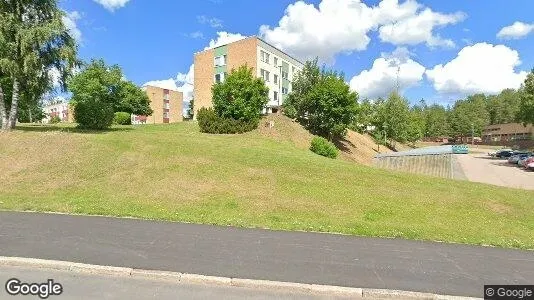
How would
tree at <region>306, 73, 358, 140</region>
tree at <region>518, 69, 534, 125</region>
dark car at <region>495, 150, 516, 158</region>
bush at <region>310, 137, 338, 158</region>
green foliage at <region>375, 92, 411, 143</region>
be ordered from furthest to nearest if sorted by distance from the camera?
green foliage at <region>375, 92, 411, 143</region> → dark car at <region>495, 150, 516, 158</region> → tree at <region>518, 69, 534, 125</region> → tree at <region>306, 73, 358, 140</region> → bush at <region>310, 137, 338, 158</region>

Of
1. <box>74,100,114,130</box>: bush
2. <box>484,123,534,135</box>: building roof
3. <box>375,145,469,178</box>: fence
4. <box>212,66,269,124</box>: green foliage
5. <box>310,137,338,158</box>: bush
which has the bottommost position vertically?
<box>375,145,469,178</box>: fence

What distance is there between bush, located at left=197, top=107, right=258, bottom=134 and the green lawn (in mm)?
12999

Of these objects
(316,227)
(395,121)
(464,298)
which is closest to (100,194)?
(316,227)

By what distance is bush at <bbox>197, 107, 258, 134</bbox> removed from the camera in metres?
35.6

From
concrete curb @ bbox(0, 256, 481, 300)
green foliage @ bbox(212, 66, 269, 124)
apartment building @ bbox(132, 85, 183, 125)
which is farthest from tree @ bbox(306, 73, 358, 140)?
apartment building @ bbox(132, 85, 183, 125)

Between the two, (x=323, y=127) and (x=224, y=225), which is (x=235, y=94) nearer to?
(x=323, y=127)

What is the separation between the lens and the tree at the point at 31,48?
20875 millimetres

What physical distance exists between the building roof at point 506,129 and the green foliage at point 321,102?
7019 centimetres

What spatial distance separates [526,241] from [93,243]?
465 inches

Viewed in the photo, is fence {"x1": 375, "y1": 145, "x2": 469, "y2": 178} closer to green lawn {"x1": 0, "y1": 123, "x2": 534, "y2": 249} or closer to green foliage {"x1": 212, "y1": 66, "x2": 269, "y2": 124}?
green lawn {"x1": 0, "y1": 123, "x2": 534, "y2": 249}

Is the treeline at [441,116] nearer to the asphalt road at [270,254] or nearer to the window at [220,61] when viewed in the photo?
the window at [220,61]

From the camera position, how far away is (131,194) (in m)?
14.0

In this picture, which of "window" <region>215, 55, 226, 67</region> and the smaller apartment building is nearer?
"window" <region>215, 55, 226, 67</region>

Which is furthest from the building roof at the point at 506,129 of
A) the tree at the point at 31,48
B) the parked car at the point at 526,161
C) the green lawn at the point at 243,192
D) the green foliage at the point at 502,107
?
the tree at the point at 31,48
